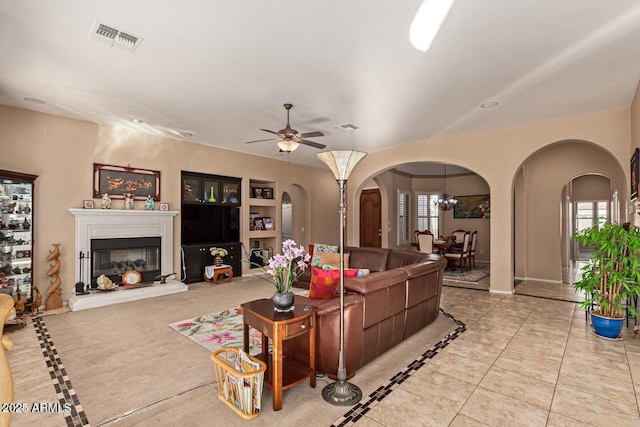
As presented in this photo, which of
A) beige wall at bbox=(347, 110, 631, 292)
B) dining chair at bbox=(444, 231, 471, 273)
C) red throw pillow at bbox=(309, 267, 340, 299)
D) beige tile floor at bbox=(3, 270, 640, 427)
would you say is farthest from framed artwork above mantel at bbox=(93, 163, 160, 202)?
dining chair at bbox=(444, 231, 471, 273)

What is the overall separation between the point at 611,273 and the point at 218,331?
174 inches

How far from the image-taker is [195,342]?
337 centimetres

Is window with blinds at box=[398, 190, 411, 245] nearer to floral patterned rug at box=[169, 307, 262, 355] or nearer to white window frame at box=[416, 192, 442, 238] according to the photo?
white window frame at box=[416, 192, 442, 238]

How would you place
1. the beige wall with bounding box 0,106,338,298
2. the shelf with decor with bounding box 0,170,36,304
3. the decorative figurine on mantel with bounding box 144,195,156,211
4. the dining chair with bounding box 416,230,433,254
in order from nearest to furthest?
the shelf with decor with bounding box 0,170,36,304 → the beige wall with bounding box 0,106,338,298 → the decorative figurine on mantel with bounding box 144,195,156,211 → the dining chair with bounding box 416,230,433,254

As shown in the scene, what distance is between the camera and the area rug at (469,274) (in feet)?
22.4

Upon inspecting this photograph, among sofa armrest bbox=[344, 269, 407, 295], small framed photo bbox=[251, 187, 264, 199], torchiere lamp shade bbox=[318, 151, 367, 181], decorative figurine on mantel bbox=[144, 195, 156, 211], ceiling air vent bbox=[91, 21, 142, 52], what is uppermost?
ceiling air vent bbox=[91, 21, 142, 52]

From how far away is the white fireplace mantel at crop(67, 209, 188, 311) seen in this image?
484 cm

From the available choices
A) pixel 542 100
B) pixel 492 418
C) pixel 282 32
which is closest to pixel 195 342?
pixel 492 418

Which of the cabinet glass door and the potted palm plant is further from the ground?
the cabinet glass door

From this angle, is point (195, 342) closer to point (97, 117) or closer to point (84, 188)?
point (84, 188)

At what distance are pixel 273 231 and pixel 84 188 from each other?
393 cm

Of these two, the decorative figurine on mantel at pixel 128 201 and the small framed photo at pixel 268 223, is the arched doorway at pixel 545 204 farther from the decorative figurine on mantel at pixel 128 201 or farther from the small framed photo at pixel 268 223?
the decorative figurine on mantel at pixel 128 201

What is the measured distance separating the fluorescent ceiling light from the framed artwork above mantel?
507 centimetres

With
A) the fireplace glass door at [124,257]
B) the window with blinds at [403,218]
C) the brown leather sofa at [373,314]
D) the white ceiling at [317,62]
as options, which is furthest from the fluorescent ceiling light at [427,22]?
the window with blinds at [403,218]
